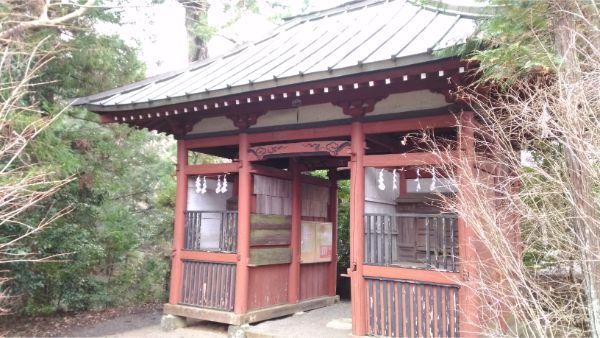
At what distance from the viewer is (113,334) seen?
659 centimetres

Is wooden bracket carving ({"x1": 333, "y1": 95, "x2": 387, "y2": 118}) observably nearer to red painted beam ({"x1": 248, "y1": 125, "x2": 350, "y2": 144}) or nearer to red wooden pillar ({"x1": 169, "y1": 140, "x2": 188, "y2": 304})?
red painted beam ({"x1": 248, "y1": 125, "x2": 350, "y2": 144})

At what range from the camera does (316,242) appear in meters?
7.67

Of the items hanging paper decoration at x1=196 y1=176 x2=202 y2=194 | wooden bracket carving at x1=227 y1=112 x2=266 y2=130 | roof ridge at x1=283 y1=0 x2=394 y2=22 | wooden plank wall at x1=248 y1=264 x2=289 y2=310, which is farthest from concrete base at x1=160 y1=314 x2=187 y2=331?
roof ridge at x1=283 y1=0 x2=394 y2=22

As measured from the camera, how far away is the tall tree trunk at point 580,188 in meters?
2.74

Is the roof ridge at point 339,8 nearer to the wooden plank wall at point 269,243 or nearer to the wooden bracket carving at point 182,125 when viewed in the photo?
the wooden bracket carving at point 182,125

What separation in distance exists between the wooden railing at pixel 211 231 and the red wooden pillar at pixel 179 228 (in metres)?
0.09

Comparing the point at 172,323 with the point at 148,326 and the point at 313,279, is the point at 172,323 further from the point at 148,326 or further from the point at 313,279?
the point at 313,279

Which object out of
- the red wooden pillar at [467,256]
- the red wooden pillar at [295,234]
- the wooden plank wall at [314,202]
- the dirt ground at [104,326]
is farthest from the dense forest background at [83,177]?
the red wooden pillar at [467,256]

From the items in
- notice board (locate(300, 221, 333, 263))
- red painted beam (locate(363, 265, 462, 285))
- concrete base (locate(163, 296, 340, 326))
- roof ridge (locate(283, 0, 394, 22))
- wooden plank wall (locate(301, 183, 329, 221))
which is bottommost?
concrete base (locate(163, 296, 340, 326))

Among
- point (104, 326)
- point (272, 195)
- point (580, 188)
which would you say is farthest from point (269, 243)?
point (580, 188)

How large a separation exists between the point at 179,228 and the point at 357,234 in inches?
116

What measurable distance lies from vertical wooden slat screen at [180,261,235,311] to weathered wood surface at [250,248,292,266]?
327 millimetres

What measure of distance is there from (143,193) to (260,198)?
5.65 meters

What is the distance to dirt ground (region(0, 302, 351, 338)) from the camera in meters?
5.86
